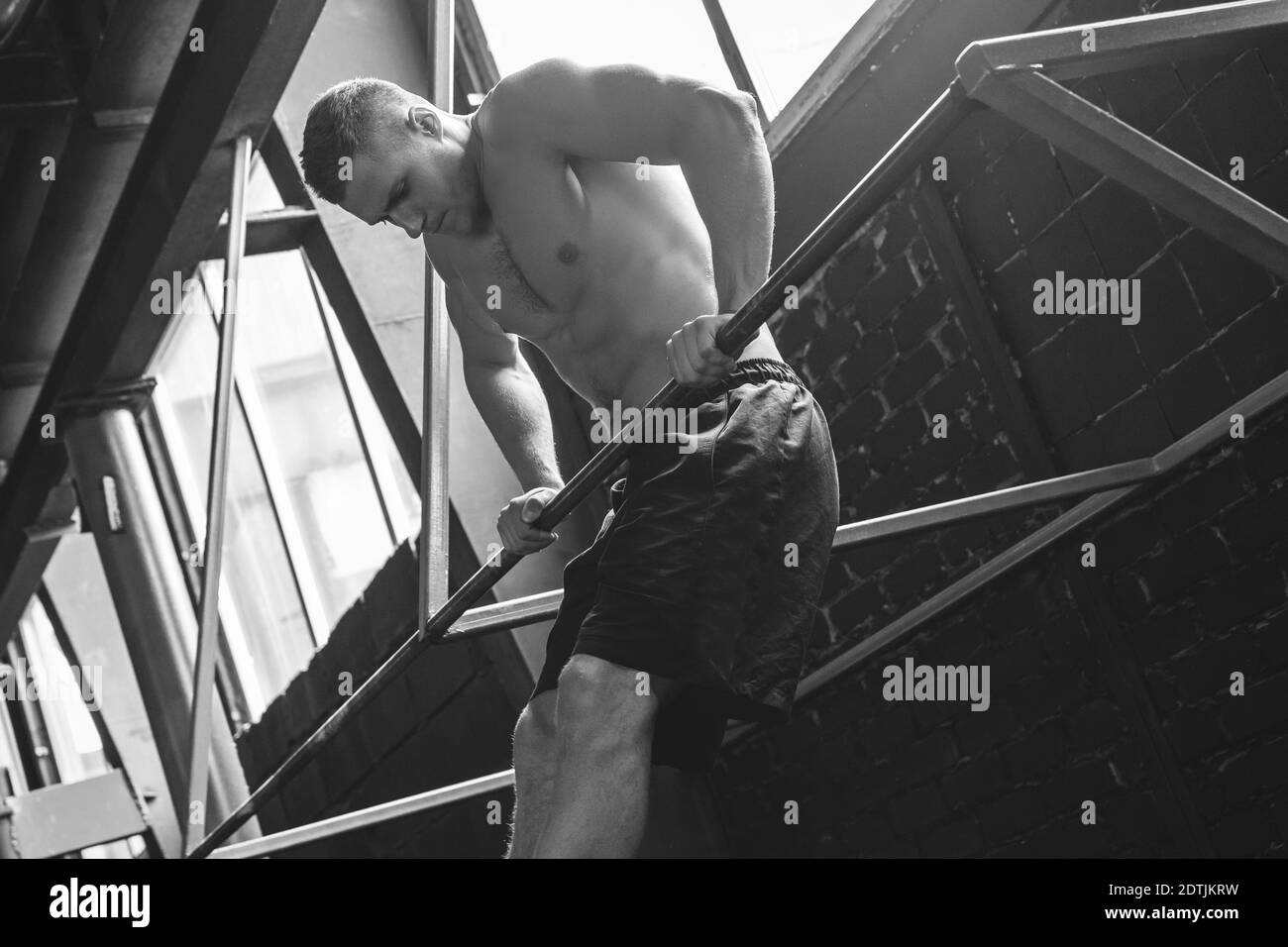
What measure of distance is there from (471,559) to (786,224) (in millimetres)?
1727

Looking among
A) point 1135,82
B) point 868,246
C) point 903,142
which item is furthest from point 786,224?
point 903,142

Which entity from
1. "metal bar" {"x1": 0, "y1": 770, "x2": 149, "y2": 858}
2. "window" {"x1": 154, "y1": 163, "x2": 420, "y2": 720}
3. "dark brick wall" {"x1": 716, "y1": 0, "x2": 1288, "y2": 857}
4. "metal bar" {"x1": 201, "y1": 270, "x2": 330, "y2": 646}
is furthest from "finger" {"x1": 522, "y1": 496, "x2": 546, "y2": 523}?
"metal bar" {"x1": 0, "y1": 770, "x2": 149, "y2": 858}

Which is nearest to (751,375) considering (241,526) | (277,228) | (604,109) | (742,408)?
(742,408)

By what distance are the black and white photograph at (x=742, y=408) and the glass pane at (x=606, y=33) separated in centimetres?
2

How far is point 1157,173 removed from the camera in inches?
77.0

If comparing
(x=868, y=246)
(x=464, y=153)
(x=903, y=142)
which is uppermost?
(x=868, y=246)

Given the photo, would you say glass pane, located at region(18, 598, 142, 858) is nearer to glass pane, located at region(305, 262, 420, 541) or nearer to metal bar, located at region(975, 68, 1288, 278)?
glass pane, located at region(305, 262, 420, 541)

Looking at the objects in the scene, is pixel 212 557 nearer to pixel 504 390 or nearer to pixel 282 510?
pixel 504 390

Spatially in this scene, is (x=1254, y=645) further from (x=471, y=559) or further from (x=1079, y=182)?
(x=471, y=559)

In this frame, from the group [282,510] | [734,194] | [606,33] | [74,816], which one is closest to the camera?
[734,194]

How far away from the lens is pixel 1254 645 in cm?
300

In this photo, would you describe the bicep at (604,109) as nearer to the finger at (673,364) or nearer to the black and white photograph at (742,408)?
the black and white photograph at (742,408)

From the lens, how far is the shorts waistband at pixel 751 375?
99.4 inches

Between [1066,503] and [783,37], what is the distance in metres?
1.69
